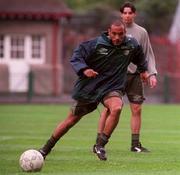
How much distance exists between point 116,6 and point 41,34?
19.7m

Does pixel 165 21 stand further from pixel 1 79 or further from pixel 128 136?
pixel 128 136

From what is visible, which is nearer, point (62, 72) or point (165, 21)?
point (62, 72)

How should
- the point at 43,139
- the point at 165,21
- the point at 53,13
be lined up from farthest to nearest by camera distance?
the point at 165,21
the point at 53,13
the point at 43,139

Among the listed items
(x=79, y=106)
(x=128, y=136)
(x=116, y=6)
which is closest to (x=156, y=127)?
(x=128, y=136)

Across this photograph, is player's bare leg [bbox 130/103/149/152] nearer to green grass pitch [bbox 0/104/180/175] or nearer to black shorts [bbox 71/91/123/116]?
green grass pitch [bbox 0/104/180/175]

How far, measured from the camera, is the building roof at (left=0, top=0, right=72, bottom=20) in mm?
41562

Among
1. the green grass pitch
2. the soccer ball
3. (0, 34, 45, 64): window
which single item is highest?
the soccer ball

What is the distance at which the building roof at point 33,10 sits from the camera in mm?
41562

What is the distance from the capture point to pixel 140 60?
43.3ft

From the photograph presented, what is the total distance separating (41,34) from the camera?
1671 inches

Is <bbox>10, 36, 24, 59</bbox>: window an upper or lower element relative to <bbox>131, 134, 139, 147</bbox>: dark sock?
lower

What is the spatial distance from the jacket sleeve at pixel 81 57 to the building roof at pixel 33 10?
28.8 meters

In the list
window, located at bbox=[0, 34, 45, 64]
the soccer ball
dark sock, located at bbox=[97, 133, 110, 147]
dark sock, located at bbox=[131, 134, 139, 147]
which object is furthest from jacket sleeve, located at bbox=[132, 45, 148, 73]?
window, located at bbox=[0, 34, 45, 64]

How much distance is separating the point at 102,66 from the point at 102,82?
222mm
